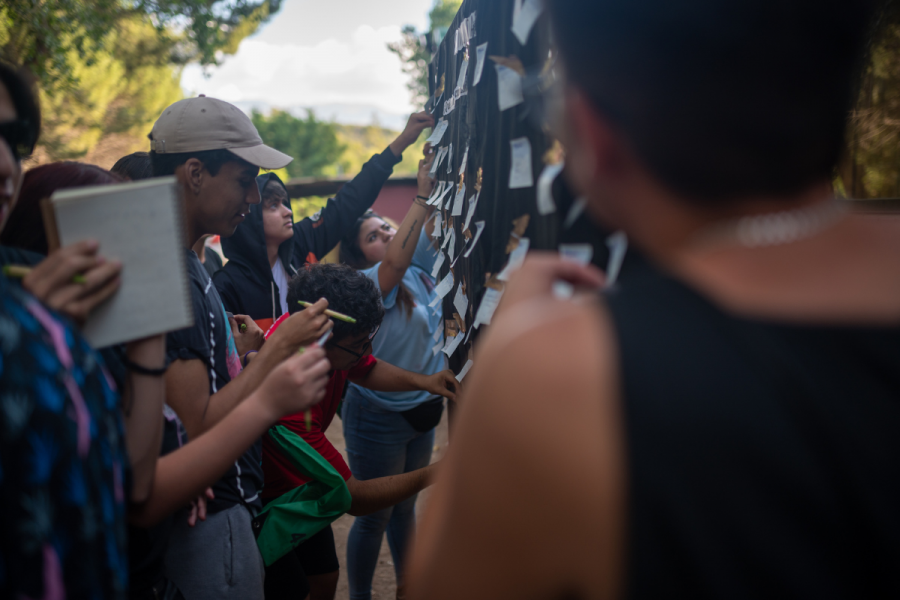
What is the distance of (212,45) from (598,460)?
15.3 metres

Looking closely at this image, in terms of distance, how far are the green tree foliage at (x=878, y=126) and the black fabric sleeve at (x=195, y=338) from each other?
7.10ft

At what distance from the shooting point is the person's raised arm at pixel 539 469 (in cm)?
52

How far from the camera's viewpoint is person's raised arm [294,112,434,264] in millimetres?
2984

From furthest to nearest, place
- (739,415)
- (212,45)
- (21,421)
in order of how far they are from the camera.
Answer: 1. (212,45)
2. (21,421)
3. (739,415)

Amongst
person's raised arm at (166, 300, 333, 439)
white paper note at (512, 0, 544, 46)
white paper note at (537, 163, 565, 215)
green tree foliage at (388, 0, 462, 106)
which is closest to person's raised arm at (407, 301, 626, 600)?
white paper note at (537, 163, 565, 215)

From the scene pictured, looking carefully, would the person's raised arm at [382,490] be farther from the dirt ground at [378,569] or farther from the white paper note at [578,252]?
the dirt ground at [378,569]

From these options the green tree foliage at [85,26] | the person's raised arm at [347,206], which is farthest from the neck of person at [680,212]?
the green tree foliage at [85,26]

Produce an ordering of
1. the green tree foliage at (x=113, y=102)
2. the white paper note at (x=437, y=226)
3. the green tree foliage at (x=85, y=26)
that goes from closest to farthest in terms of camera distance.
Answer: the white paper note at (x=437, y=226) → the green tree foliage at (x=85, y=26) → the green tree foliage at (x=113, y=102)

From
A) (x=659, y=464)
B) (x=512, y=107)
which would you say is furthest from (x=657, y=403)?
(x=512, y=107)

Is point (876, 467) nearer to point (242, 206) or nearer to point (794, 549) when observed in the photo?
point (794, 549)

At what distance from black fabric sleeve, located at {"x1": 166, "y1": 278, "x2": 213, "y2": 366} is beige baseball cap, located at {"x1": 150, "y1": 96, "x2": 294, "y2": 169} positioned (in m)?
0.50

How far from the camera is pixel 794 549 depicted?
0.51 m

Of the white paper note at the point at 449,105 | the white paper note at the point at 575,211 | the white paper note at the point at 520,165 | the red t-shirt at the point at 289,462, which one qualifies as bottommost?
the red t-shirt at the point at 289,462

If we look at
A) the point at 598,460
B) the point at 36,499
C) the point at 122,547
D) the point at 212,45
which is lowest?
the point at 122,547
